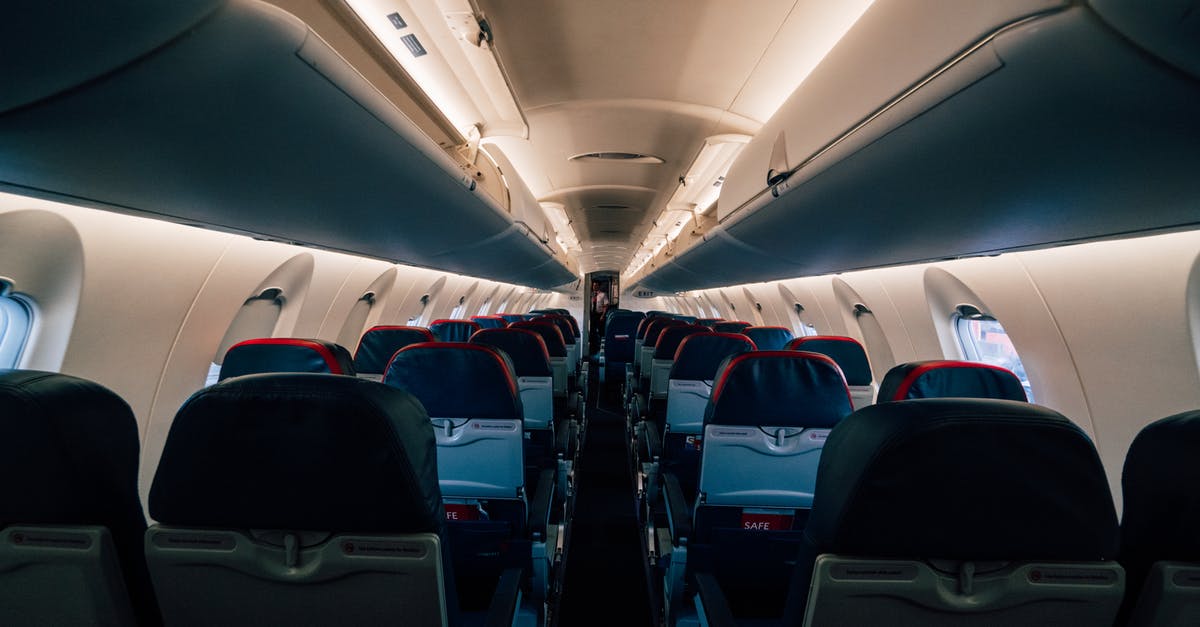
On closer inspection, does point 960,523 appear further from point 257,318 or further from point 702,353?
point 257,318

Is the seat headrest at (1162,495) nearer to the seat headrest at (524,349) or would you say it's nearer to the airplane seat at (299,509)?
the airplane seat at (299,509)

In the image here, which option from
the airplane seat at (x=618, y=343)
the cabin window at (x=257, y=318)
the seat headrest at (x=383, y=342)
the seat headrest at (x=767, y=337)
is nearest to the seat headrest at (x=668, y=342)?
the seat headrest at (x=767, y=337)

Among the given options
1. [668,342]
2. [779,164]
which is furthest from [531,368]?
[779,164]

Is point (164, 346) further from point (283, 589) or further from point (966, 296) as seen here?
point (966, 296)

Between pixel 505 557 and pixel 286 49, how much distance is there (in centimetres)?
233

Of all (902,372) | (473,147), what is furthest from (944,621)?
(473,147)

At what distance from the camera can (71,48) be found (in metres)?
1.10

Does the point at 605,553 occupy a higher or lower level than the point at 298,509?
lower

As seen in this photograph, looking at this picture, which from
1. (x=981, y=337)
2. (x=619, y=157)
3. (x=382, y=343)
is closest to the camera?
(x=382, y=343)

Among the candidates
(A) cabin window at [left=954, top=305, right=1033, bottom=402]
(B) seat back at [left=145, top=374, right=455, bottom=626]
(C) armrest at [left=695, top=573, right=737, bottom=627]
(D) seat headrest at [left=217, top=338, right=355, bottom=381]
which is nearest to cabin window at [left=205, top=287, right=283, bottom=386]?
(D) seat headrest at [left=217, top=338, right=355, bottom=381]

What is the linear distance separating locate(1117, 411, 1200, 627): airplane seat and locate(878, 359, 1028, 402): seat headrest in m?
1.07

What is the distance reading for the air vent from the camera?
5789mm

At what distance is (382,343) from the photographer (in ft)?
14.5

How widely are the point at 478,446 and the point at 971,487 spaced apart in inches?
91.3
